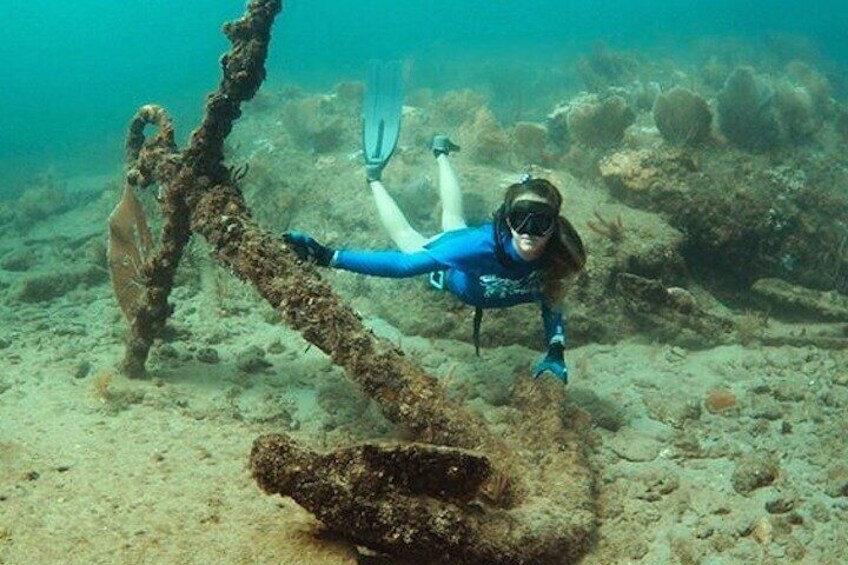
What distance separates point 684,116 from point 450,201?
6137 mm

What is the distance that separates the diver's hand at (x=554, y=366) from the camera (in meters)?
5.26

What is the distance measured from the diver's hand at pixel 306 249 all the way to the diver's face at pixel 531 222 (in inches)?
60.9

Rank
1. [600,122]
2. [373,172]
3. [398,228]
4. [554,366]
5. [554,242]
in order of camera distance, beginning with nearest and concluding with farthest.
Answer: [554,242], [554,366], [398,228], [373,172], [600,122]

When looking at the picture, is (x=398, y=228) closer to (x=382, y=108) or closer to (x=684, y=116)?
(x=382, y=108)

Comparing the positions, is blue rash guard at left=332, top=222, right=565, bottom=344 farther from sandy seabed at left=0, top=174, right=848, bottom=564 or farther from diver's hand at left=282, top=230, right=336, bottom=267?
sandy seabed at left=0, top=174, right=848, bottom=564

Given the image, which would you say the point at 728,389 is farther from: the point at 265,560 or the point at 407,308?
the point at 265,560

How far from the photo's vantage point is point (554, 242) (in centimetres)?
509

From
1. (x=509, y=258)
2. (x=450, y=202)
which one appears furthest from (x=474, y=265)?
(x=450, y=202)

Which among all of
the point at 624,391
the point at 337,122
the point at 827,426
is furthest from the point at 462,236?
the point at 337,122

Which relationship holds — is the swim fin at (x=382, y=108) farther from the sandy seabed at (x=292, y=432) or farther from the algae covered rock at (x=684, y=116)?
the algae covered rock at (x=684, y=116)

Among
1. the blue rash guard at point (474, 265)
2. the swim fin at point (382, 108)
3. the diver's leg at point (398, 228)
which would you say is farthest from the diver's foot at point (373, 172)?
the blue rash guard at point (474, 265)

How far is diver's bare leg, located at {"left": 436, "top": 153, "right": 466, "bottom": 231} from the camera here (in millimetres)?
6977

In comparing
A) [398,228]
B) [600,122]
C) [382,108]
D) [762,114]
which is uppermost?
[762,114]

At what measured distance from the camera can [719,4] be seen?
7788 centimetres
